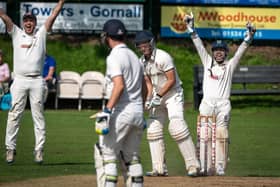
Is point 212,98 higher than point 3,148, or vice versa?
point 212,98

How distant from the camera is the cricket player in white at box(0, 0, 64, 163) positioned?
15.8m

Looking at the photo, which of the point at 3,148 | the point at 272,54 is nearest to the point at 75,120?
the point at 3,148

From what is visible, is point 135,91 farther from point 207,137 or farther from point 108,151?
point 207,137

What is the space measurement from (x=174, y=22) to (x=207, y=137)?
743 inches

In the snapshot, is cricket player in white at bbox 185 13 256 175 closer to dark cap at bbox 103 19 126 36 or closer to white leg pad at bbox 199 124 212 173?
white leg pad at bbox 199 124 212 173

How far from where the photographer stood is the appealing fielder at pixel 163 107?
14258 millimetres

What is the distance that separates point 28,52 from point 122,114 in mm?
5312

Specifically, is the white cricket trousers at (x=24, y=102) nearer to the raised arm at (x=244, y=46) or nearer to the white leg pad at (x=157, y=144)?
the white leg pad at (x=157, y=144)

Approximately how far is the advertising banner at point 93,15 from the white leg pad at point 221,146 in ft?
61.0

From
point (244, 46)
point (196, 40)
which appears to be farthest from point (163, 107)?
point (244, 46)

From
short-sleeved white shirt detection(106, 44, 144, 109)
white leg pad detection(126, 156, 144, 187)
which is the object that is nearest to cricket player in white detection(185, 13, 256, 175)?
white leg pad detection(126, 156, 144, 187)

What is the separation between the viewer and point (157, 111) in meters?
14.6

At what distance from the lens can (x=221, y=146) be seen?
15.0m

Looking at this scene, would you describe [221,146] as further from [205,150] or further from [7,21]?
[7,21]
